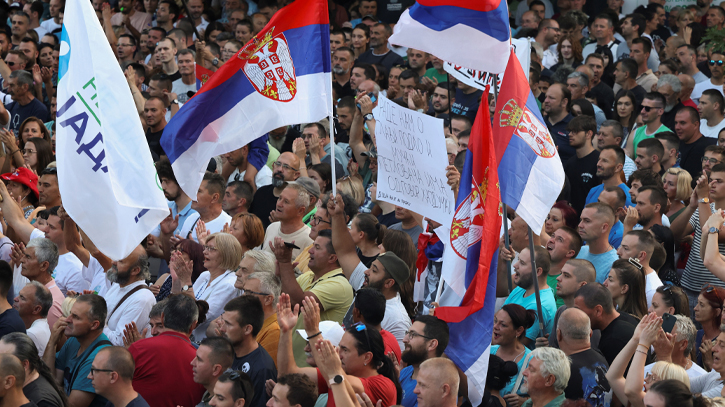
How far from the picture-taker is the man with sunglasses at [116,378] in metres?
5.43

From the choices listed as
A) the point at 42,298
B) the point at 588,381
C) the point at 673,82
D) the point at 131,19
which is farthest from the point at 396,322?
the point at 131,19

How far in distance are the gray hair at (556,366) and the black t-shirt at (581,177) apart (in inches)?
173

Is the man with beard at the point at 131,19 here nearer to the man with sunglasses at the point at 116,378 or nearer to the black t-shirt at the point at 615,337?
the man with sunglasses at the point at 116,378

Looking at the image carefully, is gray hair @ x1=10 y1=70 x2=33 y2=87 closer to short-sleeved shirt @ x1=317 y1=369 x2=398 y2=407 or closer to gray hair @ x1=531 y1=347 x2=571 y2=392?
short-sleeved shirt @ x1=317 y1=369 x2=398 y2=407

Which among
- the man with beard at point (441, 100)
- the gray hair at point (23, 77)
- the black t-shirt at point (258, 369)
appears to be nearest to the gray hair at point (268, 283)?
the black t-shirt at point (258, 369)

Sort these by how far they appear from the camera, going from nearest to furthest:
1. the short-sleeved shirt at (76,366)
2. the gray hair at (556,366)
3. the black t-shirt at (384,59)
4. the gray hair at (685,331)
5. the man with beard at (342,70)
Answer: the gray hair at (556,366) → the gray hair at (685,331) → the short-sleeved shirt at (76,366) → the man with beard at (342,70) → the black t-shirt at (384,59)

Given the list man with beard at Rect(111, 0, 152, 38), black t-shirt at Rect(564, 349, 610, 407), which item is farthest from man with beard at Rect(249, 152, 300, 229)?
man with beard at Rect(111, 0, 152, 38)

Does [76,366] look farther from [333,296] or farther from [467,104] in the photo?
[467,104]

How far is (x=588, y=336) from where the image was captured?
18.8ft

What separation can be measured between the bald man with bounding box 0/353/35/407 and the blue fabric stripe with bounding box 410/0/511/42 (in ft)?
11.3

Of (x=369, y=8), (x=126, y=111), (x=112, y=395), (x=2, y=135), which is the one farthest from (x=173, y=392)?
(x=369, y=8)

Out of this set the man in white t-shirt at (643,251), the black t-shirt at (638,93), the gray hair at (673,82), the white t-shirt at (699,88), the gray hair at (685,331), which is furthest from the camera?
the white t-shirt at (699,88)

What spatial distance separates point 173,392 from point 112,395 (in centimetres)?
43

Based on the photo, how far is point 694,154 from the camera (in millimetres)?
10000
